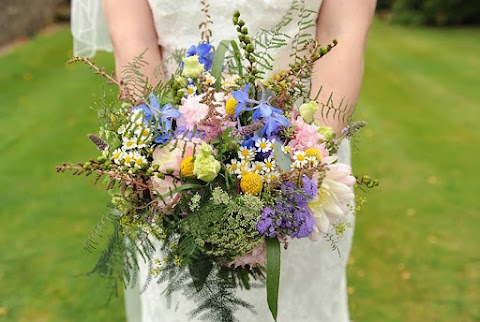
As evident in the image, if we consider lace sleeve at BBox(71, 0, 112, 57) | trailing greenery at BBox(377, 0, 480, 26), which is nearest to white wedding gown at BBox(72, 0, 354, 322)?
lace sleeve at BBox(71, 0, 112, 57)

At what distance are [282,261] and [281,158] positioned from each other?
1.11m

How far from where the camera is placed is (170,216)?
1.84 m

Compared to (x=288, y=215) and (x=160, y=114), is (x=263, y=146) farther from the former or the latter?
(x=160, y=114)

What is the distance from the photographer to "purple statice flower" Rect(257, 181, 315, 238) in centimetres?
→ 176

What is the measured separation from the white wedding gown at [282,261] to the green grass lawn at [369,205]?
1.35 ft

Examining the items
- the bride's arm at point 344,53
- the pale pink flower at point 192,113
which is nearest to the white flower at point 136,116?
the pale pink flower at point 192,113

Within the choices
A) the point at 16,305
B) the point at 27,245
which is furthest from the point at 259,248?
the point at 27,245

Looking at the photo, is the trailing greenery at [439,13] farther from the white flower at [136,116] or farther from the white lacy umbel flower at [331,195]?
the white flower at [136,116]

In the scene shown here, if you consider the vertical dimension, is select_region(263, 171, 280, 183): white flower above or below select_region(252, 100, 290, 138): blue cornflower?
below

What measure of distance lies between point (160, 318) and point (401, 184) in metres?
4.98

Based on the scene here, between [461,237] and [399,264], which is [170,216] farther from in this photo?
[461,237]

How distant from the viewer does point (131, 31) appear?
2.58 metres

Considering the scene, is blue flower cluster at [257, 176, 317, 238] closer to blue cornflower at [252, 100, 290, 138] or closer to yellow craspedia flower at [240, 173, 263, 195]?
yellow craspedia flower at [240, 173, 263, 195]

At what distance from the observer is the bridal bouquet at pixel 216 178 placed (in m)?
1.75
